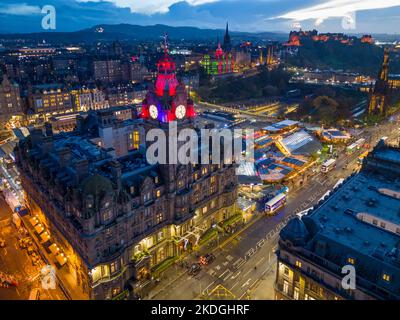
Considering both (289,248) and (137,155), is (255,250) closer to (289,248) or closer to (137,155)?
(289,248)

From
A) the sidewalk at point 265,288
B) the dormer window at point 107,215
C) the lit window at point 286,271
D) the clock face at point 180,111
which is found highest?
the clock face at point 180,111

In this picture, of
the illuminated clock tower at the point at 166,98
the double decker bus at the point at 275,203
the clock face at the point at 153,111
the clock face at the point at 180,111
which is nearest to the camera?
the illuminated clock tower at the point at 166,98

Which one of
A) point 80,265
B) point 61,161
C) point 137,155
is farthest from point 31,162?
point 80,265

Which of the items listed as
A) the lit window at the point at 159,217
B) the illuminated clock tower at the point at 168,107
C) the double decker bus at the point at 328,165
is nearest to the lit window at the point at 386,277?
the illuminated clock tower at the point at 168,107

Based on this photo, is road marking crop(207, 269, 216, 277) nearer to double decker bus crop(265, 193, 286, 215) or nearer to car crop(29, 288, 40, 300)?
double decker bus crop(265, 193, 286, 215)

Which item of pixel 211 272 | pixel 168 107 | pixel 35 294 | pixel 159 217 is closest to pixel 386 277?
pixel 211 272

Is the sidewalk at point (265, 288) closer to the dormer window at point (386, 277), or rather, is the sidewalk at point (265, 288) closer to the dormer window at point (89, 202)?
the dormer window at point (386, 277)
